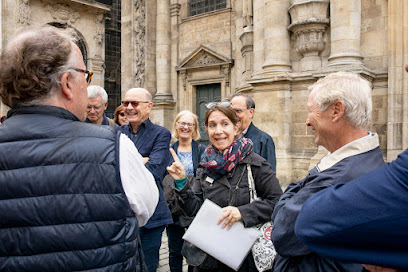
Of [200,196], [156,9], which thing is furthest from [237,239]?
[156,9]

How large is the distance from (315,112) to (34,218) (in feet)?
4.52

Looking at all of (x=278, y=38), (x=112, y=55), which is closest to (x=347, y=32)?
(x=278, y=38)

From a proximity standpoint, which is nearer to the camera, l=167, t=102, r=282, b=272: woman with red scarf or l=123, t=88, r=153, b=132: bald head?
l=167, t=102, r=282, b=272: woman with red scarf

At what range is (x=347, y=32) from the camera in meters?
7.36

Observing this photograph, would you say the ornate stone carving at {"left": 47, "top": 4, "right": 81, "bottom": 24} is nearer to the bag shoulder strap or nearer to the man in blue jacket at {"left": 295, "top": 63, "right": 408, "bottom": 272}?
the bag shoulder strap

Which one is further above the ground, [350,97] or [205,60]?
[205,60]

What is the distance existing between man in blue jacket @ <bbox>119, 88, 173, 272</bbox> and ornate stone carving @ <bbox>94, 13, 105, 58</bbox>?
627 inches

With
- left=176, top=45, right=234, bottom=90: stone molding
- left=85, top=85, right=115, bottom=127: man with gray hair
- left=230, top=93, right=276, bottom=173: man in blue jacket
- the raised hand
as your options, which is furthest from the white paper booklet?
left=176, top=45, right=234, bottom=90: stone molding

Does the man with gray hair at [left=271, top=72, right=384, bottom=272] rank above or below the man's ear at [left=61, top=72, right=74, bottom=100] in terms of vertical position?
below

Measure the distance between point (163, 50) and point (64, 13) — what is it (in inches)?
257

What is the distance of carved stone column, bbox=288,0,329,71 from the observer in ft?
25.1

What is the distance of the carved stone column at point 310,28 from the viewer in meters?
7.64

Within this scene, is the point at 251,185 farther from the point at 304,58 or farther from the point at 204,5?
the point at 204,5

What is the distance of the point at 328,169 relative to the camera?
1587mm
